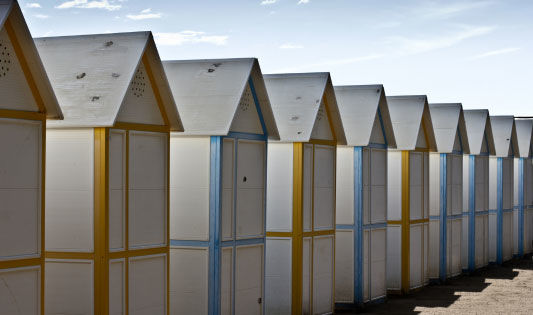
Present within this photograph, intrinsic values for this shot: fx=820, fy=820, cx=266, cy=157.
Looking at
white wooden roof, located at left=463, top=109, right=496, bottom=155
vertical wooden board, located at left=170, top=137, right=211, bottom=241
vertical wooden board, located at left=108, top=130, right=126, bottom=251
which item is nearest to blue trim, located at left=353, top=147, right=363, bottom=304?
vertical wooden board, located at left=170, top=137, right=211, bottom=241

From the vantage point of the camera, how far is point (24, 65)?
919 cm

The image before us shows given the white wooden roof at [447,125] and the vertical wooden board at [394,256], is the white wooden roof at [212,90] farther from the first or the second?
the white wooden roof at [447,125]

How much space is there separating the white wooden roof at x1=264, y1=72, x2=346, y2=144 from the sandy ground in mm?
4646

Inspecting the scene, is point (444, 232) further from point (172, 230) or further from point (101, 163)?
point (101, 163)

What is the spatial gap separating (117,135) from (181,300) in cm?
353

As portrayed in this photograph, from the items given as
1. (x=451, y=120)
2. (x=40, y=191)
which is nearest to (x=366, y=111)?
(x=451, y=120)

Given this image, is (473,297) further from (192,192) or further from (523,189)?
(523,189)

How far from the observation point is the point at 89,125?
10422 millimetres

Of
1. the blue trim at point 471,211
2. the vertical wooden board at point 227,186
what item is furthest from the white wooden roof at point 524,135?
the vertical wooden board at point 227,186

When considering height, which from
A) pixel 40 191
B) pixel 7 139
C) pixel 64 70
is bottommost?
pixel 40 191

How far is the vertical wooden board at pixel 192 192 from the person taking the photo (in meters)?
13.1

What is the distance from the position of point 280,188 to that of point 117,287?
18.4 ft

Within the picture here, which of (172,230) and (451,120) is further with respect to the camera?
(451,120)

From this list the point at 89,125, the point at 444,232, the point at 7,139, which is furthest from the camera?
the point at 444,232
